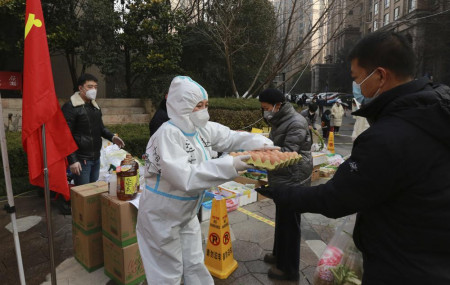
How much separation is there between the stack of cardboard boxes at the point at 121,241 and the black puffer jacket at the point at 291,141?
145 cm

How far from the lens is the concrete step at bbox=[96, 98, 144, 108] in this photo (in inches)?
412

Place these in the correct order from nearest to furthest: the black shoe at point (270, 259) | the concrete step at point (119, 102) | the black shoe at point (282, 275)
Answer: the black shoe at point (282, 275) → the black shoe at point (270, 259) → the concrete step at point (119, 102)

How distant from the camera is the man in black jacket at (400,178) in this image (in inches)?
49.2

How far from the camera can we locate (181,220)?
7.49 feet

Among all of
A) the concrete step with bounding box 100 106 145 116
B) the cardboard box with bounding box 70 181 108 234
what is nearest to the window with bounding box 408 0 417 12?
the concrete step with bounding box 100 106 145 116

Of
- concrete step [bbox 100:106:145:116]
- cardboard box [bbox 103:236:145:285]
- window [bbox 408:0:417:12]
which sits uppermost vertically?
window [bbox 408:0:417:12]

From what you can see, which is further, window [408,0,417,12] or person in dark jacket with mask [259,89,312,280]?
window [408,0,417,12]

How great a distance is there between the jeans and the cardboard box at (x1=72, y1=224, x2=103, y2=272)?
1196mm

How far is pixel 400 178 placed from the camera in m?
1.26

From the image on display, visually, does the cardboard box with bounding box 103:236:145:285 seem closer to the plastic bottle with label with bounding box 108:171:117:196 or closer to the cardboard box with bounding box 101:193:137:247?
the cardboard box with bounding box 101:193:137:247

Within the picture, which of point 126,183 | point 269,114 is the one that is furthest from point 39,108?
point 269,114

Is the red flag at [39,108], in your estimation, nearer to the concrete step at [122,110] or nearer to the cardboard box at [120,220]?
the cardboard box at [120,220]

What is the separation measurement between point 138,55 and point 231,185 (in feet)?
24.5

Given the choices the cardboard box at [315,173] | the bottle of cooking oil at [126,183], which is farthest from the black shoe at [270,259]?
the cardboard box at [315,173]
